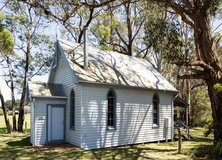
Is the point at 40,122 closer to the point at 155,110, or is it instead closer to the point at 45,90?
the point at 45,90

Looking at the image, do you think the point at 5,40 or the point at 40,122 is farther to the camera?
the point at 5,40

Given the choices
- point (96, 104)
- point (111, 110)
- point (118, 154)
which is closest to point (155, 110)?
point (111, 110)

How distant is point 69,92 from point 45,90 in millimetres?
1602

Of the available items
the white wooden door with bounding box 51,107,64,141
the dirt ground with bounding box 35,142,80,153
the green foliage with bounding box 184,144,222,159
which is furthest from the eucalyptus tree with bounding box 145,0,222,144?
the white wooden door with bounding box 51,107,64,141

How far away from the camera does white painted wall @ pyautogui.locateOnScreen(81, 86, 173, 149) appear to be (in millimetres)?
11984

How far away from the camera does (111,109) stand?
13.2 metres

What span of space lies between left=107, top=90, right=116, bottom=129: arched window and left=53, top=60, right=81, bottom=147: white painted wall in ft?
6.51

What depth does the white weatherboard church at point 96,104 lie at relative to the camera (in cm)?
1216

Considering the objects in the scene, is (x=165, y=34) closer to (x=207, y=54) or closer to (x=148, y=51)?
(x=207, y=54)

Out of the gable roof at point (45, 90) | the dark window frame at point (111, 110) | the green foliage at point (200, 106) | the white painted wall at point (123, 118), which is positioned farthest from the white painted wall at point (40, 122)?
the green foliage at point (200, 106)

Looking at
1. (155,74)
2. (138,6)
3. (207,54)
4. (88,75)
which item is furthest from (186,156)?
(138,6)

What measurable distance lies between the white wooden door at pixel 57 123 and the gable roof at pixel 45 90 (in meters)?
0.94

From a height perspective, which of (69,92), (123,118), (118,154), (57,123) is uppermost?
(69,92)

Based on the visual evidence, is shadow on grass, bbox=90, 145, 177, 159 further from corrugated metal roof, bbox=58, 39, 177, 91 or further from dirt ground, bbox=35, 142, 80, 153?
corrugated metal roof, bbox=58, 39, 177, 91
